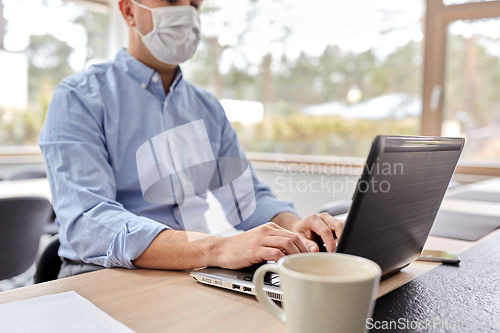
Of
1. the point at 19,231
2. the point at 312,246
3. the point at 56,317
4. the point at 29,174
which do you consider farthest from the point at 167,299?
the point at 29,174

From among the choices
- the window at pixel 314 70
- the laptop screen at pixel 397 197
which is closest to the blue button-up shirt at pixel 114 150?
the laptop screen at pixel 397 197

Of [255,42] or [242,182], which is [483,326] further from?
[255,42]

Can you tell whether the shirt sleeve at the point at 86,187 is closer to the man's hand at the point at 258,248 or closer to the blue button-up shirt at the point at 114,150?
the blue button-up shirt at the point at 114,150

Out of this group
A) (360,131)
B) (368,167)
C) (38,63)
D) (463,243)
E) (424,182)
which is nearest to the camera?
(368,167)

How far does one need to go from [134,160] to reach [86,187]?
0.22 m

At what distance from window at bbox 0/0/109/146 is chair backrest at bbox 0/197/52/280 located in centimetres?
240

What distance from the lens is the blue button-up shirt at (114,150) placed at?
87 centimetres

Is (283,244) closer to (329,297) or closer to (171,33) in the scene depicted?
(329,297)

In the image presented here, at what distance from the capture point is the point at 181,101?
53.4 inches

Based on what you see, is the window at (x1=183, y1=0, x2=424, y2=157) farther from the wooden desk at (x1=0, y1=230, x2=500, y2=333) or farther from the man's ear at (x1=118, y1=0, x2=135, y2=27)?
the wooden desk at (x1=0, y1=230, x2=500, y2=333)

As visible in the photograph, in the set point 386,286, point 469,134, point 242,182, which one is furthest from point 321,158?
point 386,286

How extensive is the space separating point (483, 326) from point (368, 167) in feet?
0.89

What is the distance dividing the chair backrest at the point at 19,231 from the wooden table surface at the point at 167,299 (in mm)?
932

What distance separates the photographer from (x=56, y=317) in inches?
21.9
